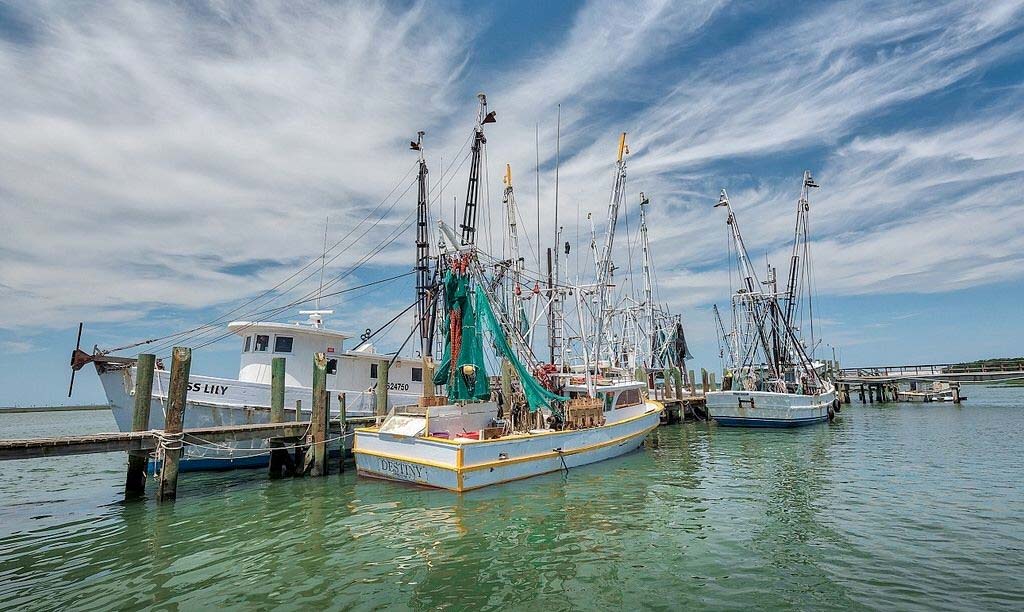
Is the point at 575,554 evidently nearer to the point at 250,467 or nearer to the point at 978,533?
the point at 978,533

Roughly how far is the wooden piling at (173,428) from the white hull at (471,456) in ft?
17.3

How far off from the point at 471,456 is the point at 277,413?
8.71 meters

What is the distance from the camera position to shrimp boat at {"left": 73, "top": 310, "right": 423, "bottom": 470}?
1988cm

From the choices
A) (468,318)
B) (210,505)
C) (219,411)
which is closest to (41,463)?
(219,411)

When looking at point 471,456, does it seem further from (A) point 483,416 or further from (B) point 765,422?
(B) point 765,422

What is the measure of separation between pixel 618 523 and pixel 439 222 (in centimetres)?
1153

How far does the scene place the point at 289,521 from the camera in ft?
43.0

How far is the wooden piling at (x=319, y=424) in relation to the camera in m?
19.4

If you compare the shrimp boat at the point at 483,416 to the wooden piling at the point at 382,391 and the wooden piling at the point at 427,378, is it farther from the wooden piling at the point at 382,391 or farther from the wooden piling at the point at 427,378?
the wooden piling at the point at 382,391

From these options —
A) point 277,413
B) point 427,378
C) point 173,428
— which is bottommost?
point 173,428

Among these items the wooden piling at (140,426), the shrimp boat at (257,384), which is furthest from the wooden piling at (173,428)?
the shrimp boat at (257,384)

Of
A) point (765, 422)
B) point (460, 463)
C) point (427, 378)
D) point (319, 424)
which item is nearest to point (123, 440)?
point (319, 424)

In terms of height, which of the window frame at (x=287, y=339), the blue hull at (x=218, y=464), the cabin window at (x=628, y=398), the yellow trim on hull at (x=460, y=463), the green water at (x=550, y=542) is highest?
the window frame at (x=287, y=339)

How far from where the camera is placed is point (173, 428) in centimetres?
1532
